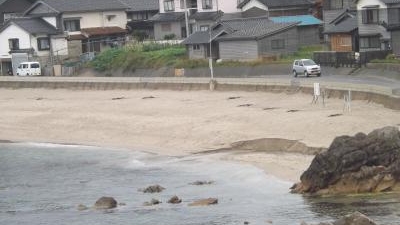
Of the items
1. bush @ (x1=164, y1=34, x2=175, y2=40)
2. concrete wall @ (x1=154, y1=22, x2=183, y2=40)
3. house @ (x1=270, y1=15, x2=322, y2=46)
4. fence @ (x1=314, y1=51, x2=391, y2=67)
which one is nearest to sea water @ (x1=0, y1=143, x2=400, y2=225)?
fence @ (x1=314, y1=51, x2=391, y2=67)

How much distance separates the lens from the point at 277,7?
7712cm

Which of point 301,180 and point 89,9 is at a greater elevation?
point 89,9

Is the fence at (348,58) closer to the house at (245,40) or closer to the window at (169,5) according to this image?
the house at (245,40)

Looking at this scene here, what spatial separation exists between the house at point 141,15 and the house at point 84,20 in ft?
4.46

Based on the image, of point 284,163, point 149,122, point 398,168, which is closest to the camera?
point 398,168

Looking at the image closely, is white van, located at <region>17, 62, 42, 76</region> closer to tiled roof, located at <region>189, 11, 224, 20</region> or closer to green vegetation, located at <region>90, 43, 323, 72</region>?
green vegetation, located at <region>90, 43, 323, 72</region>

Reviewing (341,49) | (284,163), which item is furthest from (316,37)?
(284,163)

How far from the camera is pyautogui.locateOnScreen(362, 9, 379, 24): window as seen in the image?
62000 mm

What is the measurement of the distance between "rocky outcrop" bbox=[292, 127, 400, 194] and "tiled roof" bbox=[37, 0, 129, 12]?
55516 mm

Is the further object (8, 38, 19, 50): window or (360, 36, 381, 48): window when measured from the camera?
(8, 38, 19, 50): window

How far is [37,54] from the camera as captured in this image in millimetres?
79688

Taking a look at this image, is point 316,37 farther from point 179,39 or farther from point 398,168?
point 398,168

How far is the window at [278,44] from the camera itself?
2643 inches

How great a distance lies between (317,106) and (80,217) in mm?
18030
